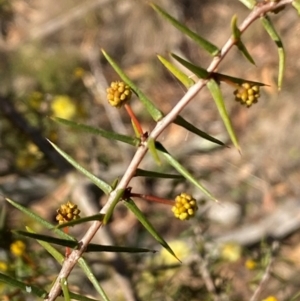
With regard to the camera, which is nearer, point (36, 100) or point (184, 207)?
point (184, 207)

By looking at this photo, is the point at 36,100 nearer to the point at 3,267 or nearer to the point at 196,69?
the point at 3,267

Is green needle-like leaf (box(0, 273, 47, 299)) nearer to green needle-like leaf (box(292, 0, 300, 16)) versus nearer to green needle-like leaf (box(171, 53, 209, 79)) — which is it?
green needle-like leaf (box(171, 53, 209, 79))

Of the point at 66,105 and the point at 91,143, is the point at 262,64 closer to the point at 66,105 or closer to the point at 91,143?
the point at 66,105

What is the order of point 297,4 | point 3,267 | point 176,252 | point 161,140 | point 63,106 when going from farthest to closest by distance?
point 63,106
point 176,252
point 161,140
point 3,267
point 297,4

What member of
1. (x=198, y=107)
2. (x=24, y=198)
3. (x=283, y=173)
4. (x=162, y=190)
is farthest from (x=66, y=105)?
(x=198, y=107)

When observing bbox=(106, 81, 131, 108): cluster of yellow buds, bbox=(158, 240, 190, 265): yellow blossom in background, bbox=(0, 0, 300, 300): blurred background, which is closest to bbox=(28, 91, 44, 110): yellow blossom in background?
bbox=(0, 0, 300, 300): blurred background

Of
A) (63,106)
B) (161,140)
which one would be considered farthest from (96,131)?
Result: (63,106)

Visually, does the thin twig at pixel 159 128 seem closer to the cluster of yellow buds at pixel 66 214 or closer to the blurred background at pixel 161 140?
the cluster of yellow buds at pixel 66 214
